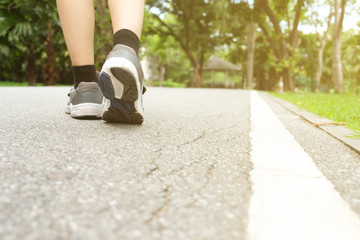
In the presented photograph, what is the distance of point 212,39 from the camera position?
26.5m

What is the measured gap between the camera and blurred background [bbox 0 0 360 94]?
38.8ft

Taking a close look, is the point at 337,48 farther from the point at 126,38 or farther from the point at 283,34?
the point at 126,38

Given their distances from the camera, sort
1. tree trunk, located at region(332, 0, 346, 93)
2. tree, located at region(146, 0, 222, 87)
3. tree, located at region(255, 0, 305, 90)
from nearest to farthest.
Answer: tree, located at region(255, 0, 305, 90)
tree trunk, located at region(332, 0, 346, 93)
tree, located at region(146, 0, 222, 87)

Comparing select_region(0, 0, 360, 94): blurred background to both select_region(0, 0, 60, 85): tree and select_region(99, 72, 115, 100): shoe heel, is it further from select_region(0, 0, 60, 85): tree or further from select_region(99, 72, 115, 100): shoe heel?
select_region(99, 72, 115, 100): shoe heel

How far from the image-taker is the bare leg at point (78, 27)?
210cm

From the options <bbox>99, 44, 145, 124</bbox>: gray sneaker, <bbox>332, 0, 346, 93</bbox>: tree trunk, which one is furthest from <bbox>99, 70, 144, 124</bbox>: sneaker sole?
<bbox>332, 0, 346, 93</bbox>: tree trunk

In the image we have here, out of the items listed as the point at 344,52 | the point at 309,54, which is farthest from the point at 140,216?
the point at 344,52

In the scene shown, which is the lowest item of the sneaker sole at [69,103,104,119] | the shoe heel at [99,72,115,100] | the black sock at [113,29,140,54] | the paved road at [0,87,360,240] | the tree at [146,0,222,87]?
the paved road at [0,87,360,240]

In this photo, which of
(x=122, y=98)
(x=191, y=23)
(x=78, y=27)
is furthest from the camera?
(x=191, y=23)

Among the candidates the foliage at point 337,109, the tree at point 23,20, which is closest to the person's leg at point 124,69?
the foliage at point 337,109

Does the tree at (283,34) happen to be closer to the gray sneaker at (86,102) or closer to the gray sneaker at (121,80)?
the gray sneaker at (86,102)

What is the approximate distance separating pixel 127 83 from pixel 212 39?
25719 millimetres

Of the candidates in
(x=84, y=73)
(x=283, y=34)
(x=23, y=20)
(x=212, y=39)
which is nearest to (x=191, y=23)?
(x=212, y=39)

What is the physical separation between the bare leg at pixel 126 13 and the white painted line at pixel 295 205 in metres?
1.02
